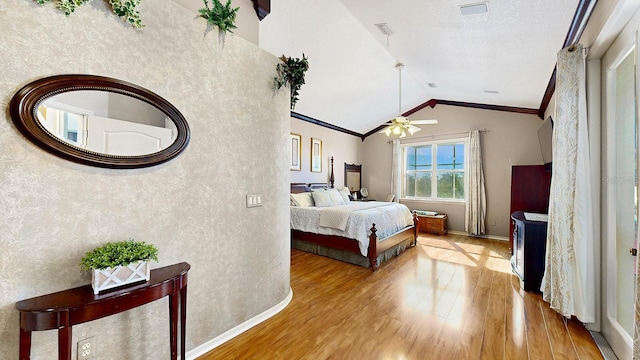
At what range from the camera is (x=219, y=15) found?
75.0 inches

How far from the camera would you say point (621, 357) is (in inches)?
69.8

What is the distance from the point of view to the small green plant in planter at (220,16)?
186 cm

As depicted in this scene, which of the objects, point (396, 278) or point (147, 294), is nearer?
point (147, 294)

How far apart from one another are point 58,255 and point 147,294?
483 millimetres

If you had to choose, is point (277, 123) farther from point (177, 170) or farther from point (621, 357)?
point (621, 357)

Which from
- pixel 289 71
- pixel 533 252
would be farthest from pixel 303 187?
pixel 533 252

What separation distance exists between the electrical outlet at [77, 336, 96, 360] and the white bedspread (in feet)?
9.39

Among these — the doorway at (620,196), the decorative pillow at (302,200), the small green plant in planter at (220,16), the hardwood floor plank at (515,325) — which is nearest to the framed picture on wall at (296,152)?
the decorative pillow at (302,200)

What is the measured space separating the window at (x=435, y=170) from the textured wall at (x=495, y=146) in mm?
266

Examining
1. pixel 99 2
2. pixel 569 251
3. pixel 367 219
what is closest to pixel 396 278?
pixel 367 219

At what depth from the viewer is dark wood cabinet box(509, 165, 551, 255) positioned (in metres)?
4.00

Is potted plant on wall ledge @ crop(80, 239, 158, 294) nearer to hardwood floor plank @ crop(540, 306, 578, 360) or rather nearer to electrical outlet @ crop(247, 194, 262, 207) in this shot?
electrical outlet @ crop(247, 194, 262, 207)

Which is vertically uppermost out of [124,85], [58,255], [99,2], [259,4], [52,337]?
[259,4]

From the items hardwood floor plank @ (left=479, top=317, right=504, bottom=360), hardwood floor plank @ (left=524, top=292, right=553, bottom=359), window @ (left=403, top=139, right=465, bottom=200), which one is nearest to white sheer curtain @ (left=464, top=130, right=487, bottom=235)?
window @ (left=403, top=139, right=465, bottom=200)
